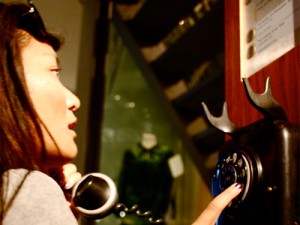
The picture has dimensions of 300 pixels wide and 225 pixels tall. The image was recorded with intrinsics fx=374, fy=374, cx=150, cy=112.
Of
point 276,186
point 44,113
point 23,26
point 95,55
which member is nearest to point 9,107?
point 44,113

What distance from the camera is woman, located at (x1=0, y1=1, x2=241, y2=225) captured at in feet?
1.89

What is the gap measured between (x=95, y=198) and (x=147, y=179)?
2413 millimetres

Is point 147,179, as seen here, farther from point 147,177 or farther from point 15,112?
point 15,112

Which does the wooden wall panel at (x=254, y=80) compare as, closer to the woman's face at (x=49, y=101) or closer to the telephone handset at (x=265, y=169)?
the telephone handset at (x=265, y=169)

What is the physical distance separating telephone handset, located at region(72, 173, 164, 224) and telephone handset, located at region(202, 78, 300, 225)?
244 mm

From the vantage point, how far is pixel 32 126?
0.73m

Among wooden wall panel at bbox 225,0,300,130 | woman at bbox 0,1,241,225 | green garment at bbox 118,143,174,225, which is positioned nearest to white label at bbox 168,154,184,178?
green garment at bbox 118,143,174,225

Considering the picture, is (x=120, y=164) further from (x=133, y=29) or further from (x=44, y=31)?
(x=44, y=31)

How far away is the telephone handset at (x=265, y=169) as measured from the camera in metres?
0.60

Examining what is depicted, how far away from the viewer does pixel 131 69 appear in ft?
12.0

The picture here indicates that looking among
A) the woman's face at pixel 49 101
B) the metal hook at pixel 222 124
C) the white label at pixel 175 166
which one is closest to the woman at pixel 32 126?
the woman's face at pixel 49 101

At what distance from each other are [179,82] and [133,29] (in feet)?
1.39

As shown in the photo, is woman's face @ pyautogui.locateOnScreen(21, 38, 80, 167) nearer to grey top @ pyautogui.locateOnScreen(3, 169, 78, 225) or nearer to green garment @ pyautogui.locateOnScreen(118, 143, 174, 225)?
grey top @ pyautogui.locateOnScreen(3, 169, 78, 225)

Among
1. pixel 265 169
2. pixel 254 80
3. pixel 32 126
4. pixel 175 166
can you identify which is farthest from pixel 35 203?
pixel 175 166
